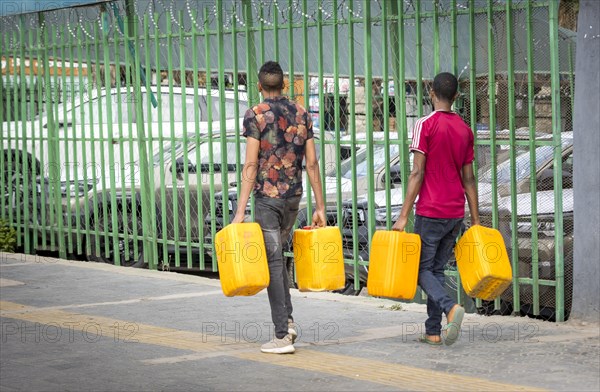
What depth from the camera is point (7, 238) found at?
1409 cm

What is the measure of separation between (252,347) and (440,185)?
1601mm

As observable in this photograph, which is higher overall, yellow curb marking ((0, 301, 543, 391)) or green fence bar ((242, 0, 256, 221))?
green fence bar ((242, 0, 256, 221))

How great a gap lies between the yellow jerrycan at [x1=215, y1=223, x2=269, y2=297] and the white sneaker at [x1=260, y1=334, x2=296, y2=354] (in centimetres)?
44

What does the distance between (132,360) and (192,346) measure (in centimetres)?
54

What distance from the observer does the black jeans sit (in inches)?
292

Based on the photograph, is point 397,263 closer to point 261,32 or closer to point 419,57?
point 419,57

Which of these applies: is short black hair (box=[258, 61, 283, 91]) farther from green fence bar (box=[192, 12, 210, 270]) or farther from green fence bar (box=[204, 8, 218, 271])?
green fence bar (box=[192, 12, 210, 270])

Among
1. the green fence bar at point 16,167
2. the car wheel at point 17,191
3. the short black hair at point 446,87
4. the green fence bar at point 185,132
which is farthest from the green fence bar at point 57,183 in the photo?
the short black hair at point 446,87

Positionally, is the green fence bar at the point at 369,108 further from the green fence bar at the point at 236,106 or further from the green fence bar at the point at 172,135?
the green fence bar at the point at 172,135

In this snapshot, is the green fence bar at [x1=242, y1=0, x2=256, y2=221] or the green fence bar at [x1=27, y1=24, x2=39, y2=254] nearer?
the green fence bar at [x1=242, y1=0, x2=256, y2=221]

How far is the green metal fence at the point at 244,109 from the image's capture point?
28.0ft

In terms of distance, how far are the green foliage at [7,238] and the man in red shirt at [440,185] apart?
7681 mm

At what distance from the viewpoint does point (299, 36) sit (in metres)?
10.1

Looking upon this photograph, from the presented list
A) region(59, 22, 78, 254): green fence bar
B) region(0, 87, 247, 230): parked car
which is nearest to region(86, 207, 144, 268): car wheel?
region(59, 22, 78, 254): green fence bar
